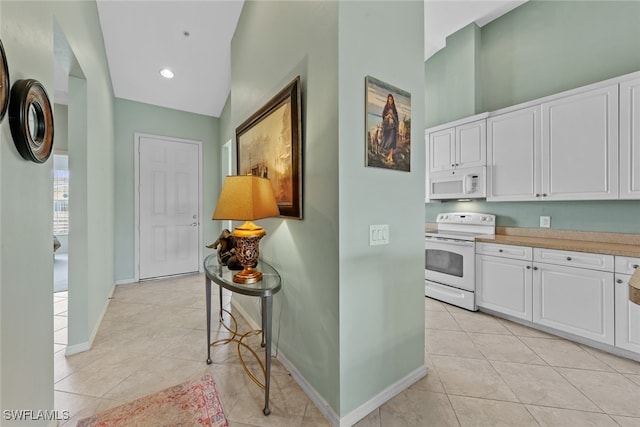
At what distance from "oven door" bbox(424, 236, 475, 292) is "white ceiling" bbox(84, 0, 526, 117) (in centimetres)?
275

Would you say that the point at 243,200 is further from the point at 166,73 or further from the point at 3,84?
the point at 166,73

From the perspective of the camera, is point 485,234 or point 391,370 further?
point 485,234

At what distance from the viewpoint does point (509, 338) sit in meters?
2.38

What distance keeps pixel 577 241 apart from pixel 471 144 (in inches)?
56.7

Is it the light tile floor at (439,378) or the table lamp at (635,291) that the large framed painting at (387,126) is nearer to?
the table lamp at (635,291)

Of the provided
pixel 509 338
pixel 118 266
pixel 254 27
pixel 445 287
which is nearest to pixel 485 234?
pixel 445 287

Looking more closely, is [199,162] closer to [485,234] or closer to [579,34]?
[485,234]

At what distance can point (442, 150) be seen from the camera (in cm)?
353

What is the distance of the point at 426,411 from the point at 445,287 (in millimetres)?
1898

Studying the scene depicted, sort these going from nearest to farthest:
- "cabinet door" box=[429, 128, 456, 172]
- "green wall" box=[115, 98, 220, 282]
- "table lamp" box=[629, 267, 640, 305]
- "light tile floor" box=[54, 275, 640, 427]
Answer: "table lamp" box=[629, 267, 640, 305], "light tile floor" box=[54, 275, 640, 427], "cabinet door" box=[429, 128, 456, 172], "green wall" box=[115, 98, 220, 282]

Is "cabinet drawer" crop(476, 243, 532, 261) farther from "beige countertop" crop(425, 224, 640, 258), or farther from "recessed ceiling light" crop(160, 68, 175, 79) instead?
"recessed ceiling light" crop(160, 68, 175, 79)

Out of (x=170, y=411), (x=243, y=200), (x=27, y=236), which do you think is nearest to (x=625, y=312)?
(x=243, y=200)

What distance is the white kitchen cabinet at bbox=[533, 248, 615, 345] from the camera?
2098mm

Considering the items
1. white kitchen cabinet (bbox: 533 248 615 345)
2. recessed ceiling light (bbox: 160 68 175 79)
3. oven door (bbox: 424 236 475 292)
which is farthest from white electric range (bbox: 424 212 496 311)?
recessed ceiling light (bbox: 160 68 175 79)
